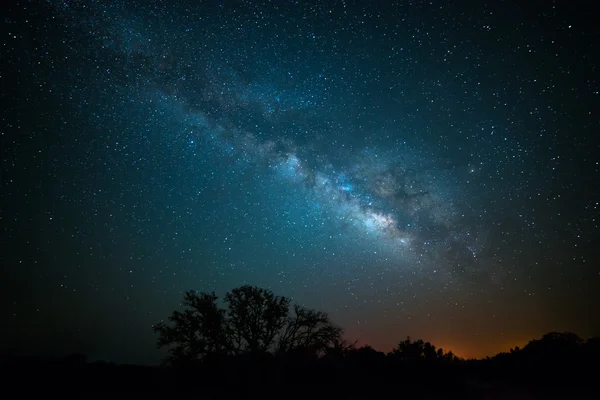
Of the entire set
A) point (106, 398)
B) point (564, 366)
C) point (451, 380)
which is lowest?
point (106, 398)

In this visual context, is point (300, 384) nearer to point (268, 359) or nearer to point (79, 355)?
point (268, 359)

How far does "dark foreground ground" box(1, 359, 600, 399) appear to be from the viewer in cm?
880

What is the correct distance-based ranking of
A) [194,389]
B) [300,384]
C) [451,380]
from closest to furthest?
[194,389]
[300,384]
[451,380]

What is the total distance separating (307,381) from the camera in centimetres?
1027

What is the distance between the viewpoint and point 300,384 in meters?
9.99

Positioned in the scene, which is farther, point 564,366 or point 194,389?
point 564,366

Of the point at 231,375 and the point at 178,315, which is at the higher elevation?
the point at 178,315

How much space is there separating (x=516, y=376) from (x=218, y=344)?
52.9 feet

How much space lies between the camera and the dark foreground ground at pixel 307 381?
28.9ft

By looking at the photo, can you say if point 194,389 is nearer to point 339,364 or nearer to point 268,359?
point 268,359

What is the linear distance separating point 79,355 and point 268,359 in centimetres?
774

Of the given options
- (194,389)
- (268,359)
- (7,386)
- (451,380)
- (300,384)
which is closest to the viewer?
(7,386)

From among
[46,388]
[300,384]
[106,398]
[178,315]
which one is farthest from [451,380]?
[178,315]

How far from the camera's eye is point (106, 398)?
25.8 ft
